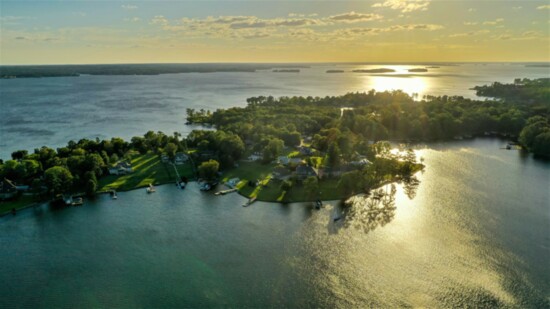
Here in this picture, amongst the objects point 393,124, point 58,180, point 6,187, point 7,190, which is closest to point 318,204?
point 58,180

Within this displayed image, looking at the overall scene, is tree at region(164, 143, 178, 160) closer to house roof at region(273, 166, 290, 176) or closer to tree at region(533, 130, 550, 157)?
house roof at region(273, 166, 290, 176)

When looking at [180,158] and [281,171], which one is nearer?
[281,171]

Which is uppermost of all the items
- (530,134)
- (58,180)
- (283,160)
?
(530,134)

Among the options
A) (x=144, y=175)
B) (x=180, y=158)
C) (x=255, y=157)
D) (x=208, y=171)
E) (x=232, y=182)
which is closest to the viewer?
(x=232, y=182)

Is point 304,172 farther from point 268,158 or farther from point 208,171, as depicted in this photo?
point 208,171

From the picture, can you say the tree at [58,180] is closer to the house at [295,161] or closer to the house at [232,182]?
the house at [232,182]

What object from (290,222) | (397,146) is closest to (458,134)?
(397,146)

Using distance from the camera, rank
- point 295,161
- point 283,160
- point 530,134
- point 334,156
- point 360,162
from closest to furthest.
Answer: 1. point 334,156
2. point 360,162
3. point 295,161
4. point 283,160
5. point 530,134

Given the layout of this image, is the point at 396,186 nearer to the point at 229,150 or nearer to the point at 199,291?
the point at 229,150
